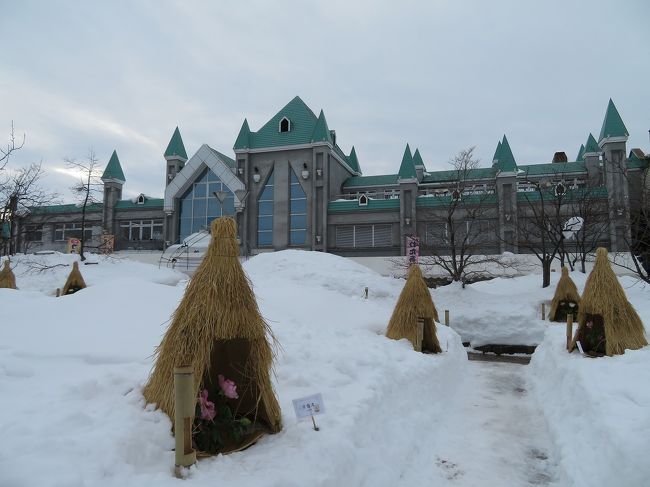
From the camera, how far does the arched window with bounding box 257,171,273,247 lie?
1264 inches

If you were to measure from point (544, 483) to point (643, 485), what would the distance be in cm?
124

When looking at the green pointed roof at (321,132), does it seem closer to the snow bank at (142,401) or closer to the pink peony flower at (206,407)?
the snow bank at (142,401)

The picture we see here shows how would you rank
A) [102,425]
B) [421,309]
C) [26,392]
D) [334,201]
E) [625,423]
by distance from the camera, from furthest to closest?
[334,201], [421,309], [625,423], [26,392], [102,425]

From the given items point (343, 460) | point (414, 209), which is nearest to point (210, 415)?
point (343, 460)

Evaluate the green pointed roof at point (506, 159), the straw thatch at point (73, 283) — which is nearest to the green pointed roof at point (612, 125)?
the green pointed roof at point (506, 159)

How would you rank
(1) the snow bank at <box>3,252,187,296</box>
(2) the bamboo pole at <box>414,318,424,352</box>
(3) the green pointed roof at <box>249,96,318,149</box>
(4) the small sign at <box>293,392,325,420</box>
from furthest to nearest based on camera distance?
(3) the green pointed roof at <box>249,96,318,149</box> < (1) the snow bank at <box>3,252,187,296</box> < (2) the bamboo pole at <box>414,318,424,352</box> < (4) the small sign at <box>293,392,325,420</box>

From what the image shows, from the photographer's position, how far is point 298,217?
104 ft

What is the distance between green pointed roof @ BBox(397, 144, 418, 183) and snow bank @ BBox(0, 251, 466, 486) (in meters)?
22.5

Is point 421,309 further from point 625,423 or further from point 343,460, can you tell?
point 343,460

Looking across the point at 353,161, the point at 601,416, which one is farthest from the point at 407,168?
the point at 601,416

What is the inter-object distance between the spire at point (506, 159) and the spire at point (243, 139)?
18.4 m

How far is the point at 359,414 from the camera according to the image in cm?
471

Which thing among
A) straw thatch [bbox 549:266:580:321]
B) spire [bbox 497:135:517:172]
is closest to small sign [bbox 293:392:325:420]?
straw thatch [bbox 549:266:580:321]

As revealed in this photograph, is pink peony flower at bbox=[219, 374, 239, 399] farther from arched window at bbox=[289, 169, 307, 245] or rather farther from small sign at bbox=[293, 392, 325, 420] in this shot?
arched window at bbox=[289, 169, 307, 245]
